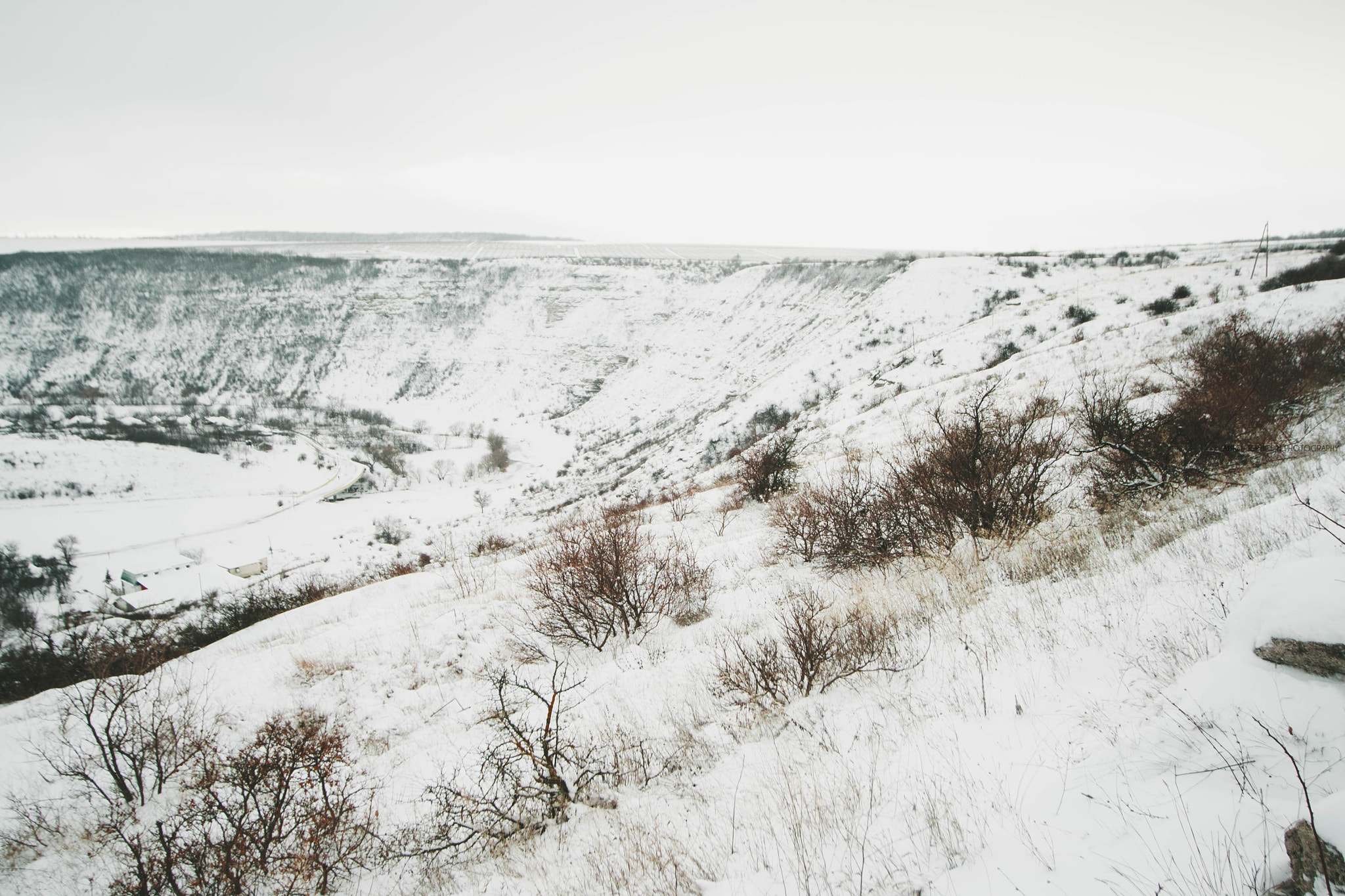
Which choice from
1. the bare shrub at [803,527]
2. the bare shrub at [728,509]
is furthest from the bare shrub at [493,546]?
the bare shrub at [803,527]

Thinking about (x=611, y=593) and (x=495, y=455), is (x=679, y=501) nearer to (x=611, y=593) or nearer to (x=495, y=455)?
(x=611, y=593)

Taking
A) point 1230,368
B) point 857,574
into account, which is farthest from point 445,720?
point 1230,368

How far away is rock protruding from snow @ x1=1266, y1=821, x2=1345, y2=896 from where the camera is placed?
4.37 ft

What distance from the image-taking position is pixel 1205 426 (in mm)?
5941

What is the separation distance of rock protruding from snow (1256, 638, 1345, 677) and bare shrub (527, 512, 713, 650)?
4.41 metres

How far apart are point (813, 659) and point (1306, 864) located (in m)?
Answer: 2.50

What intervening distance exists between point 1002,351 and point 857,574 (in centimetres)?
1605

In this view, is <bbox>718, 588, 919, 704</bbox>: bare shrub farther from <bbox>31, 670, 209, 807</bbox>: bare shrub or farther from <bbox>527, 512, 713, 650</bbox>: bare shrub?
<bbox>31, 670, 209, 807</bbox>: bare shrub

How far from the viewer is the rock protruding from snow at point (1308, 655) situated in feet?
6.32

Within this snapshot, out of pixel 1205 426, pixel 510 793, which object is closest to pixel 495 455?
pixel 510 793

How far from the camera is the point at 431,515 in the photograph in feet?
94.5

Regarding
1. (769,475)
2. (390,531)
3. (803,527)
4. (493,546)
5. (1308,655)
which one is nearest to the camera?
(1308,655)

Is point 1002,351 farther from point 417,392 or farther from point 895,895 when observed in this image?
point 417,392

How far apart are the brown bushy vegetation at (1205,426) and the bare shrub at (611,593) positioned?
17.0ft
